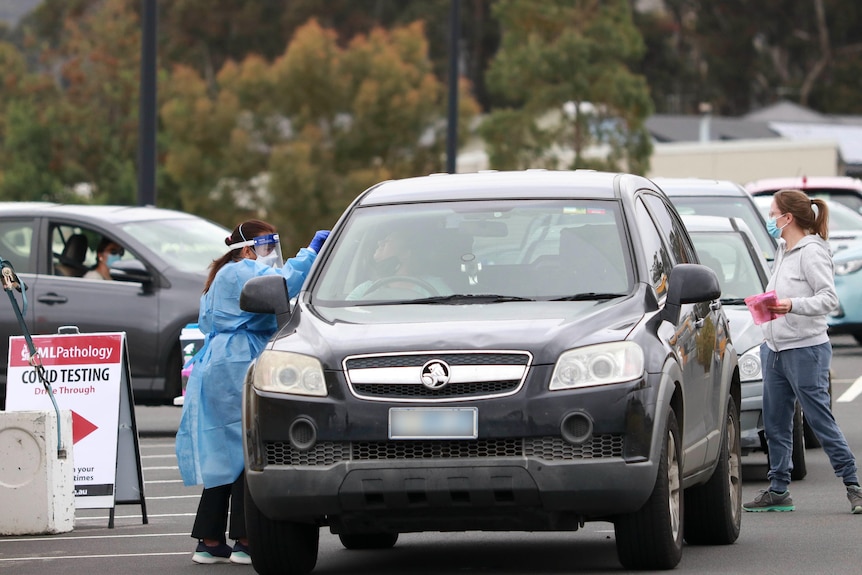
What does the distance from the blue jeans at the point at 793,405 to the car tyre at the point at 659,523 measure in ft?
7.50

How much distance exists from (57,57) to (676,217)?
70.9 meters

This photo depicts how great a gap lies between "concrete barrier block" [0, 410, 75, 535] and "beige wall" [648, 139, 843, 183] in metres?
46.8

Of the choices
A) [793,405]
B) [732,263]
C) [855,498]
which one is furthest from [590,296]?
[732,263]

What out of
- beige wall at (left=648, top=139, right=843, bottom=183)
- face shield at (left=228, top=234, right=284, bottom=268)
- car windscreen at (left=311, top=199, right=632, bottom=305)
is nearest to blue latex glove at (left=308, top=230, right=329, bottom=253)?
face shield at (left=228, top=234, right=284, bottom=268)

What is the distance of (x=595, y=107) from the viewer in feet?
172

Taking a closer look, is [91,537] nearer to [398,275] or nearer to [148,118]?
[398,275]

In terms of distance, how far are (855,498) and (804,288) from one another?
114 centimetres

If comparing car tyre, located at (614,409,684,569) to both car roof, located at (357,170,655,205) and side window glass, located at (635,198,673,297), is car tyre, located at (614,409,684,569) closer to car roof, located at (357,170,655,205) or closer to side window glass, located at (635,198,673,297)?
side window glass, located at (635,198,673,297)

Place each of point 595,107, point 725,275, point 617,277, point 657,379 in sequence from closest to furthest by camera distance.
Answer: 1. point 657,379
2. point 617,277
3. point 725,275
4. point 595,107

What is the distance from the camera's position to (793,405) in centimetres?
1049

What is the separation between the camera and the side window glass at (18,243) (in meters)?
15.9

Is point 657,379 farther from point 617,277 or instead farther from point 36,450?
point 36,450

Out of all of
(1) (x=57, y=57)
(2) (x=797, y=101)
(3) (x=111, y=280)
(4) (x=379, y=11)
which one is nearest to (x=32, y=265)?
(3) (x=111, y=280)

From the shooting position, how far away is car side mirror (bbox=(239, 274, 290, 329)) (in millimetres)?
8367
